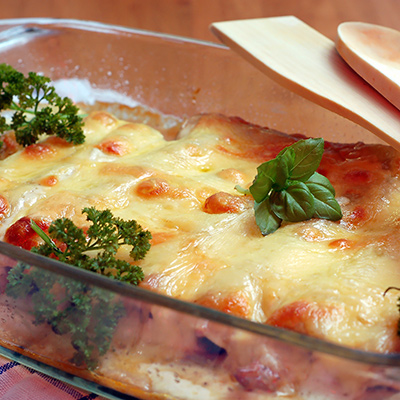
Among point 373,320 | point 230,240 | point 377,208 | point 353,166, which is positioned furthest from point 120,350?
point 353,166

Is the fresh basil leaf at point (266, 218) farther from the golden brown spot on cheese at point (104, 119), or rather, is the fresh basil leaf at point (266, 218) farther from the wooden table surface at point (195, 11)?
the wooden table surface at point (195, 11)

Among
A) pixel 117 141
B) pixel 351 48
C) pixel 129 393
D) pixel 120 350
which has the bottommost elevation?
pixel 129 393

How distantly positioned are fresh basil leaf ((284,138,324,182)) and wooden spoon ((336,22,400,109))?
0.45 m

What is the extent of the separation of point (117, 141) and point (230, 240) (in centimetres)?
61

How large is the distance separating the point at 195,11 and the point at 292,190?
2.28 metres

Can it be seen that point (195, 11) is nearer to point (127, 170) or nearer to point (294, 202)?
point (127, 170)

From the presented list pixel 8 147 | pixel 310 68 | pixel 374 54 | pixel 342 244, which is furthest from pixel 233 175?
pixel 8 147

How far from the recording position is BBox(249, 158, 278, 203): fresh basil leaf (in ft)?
4.78

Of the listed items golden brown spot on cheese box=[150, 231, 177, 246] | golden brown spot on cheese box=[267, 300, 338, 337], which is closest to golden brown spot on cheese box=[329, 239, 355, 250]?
golden brown spot on cheese box=[267, 300, 338, 337]

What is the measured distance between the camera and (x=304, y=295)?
4.12 feet

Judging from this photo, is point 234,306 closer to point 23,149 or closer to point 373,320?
point 373,320

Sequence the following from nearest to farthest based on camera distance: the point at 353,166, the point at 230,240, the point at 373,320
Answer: the point at 373,320
the point at 230,240
the point at 353,166

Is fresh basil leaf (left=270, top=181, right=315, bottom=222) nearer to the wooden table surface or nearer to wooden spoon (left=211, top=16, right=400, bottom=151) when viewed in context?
wooden spoon (left=211, top=16, right=400, bottom=151)

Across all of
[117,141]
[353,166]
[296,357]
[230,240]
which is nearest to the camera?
[296,357]
